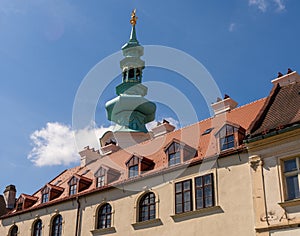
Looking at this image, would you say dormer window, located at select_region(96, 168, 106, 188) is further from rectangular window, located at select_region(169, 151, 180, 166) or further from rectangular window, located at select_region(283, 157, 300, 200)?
rectangular window, located at select_region(283, 157, 300, 200)

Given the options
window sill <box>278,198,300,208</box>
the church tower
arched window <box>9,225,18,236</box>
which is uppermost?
the church tower

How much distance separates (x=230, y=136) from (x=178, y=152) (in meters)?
3.27

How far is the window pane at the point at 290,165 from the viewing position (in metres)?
19.4

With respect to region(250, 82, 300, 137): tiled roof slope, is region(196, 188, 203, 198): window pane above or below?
below

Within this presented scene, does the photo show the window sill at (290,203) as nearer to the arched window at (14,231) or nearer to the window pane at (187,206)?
the window pane at (187,206)

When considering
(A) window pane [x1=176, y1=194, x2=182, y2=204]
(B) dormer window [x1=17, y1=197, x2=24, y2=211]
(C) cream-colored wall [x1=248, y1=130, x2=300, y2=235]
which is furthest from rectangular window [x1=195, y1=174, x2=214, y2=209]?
(B) dormer window [x1=17, y1=197, x2=24, y2=211]

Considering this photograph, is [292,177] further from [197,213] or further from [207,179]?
[197,213]

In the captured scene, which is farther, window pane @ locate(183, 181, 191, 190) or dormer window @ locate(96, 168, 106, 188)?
dormer window @ locate(96, 168, 106, 188)

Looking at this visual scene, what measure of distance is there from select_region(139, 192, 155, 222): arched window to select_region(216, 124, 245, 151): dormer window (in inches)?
195

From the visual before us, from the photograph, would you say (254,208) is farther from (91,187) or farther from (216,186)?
(91,187)

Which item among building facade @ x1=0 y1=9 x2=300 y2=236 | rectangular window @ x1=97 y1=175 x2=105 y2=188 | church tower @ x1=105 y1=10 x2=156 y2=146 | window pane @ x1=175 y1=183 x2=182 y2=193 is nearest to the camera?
building facade @ x1=0 y1=9 x2=300 y2=236

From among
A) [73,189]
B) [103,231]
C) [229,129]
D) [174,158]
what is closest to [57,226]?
[73,189]

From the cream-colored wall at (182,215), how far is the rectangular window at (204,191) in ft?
0.92

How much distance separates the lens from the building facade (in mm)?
19719
